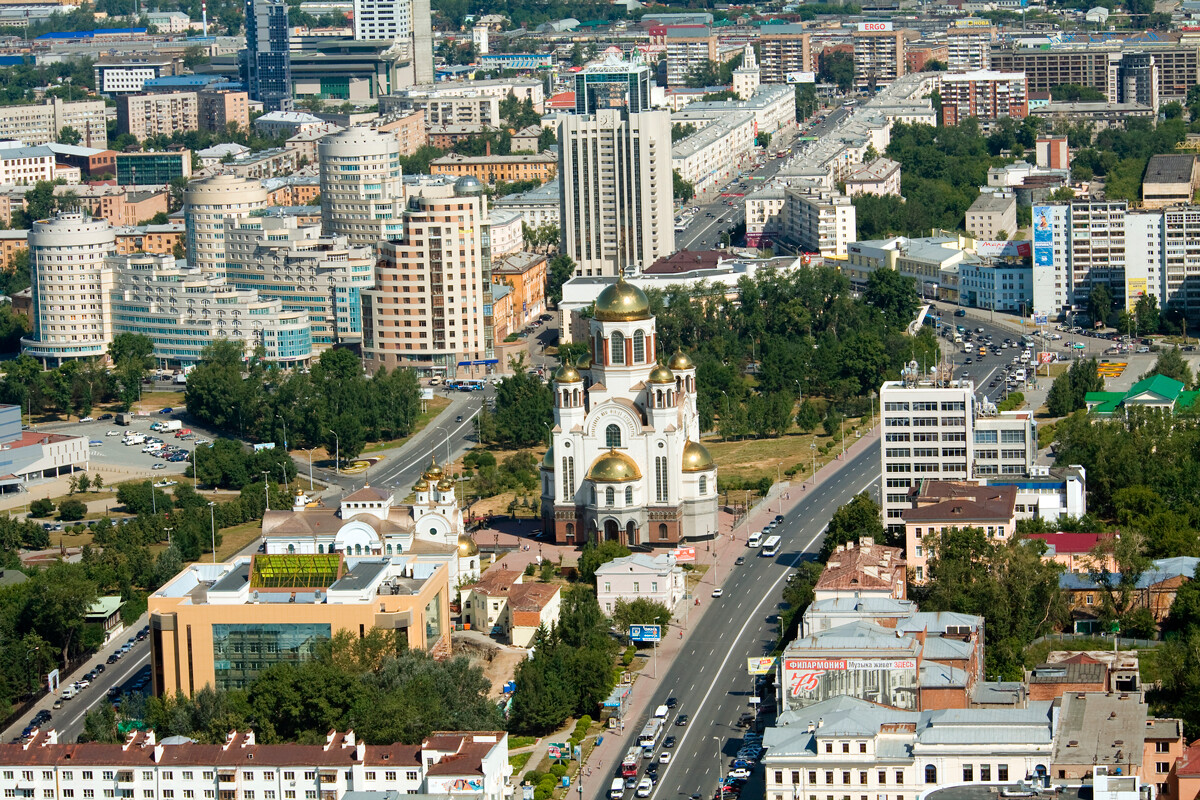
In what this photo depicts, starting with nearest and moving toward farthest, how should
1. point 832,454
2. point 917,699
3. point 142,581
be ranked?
point 917,699
point 142,581
point 832,454

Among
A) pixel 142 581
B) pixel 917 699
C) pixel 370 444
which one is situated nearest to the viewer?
pixel 917 699

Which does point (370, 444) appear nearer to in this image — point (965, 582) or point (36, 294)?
point (36, 294)

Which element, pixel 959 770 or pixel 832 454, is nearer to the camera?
pixel 959 770

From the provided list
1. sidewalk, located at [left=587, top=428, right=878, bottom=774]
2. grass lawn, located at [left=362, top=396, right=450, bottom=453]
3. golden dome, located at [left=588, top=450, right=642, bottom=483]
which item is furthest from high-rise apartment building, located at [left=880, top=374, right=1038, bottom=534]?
grass lawn, located at [left=362, top=396, right=450, bottom=453]

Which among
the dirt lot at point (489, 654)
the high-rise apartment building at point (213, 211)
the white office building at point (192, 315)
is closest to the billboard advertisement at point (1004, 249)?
the white office building at point (192, 315)

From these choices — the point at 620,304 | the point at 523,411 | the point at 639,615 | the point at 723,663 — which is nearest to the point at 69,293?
the point at 523,411

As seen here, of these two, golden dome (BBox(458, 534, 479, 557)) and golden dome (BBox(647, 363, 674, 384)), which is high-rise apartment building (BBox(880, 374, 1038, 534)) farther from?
golden dome (BBox(458, 534, 479, 557))

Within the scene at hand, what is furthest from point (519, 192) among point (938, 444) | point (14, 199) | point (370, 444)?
point (938, 444)

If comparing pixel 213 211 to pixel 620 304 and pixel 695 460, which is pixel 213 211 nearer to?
pixel 620 304
